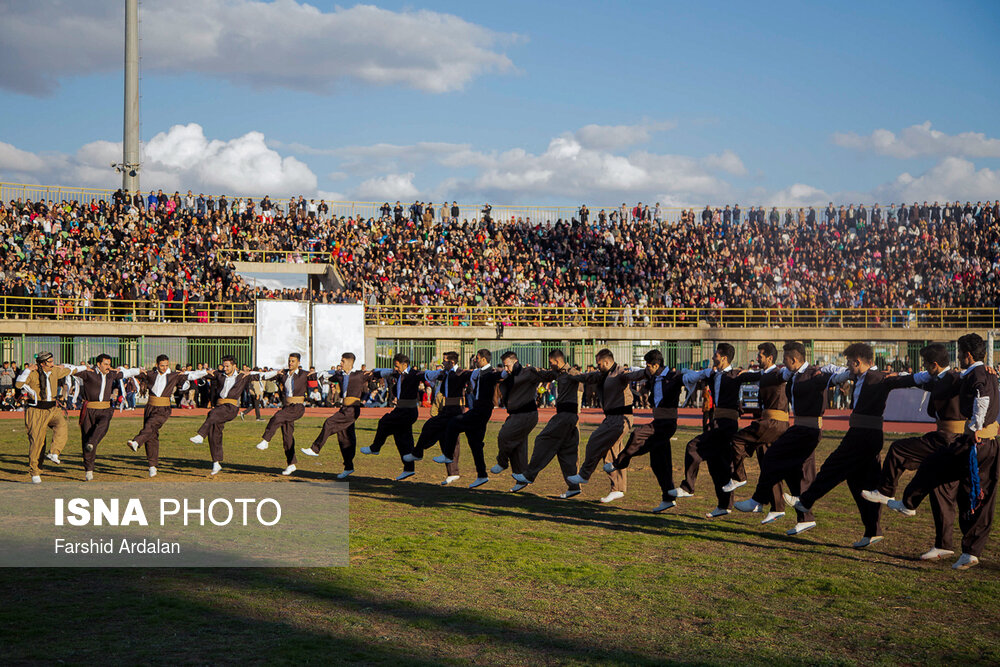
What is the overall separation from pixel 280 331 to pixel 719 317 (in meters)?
19.7

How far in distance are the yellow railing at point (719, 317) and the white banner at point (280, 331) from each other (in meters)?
4.62

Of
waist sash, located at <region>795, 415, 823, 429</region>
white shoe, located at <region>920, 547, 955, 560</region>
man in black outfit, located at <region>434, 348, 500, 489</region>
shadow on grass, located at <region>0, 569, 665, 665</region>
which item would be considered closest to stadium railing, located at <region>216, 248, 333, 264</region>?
man in black outfit, located at <region>434, 348, 500, 489</region>

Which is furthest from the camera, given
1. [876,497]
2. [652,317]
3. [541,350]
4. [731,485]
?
[652,317]

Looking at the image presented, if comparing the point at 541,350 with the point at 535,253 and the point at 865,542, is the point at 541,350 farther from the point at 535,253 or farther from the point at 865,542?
the point at 865,542

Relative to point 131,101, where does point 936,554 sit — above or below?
below

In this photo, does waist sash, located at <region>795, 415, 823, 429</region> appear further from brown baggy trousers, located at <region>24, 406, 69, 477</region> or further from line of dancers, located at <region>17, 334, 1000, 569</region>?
brown baggy trousers, located at <region>24, 406, 69, 477</region>

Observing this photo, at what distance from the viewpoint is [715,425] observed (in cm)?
1225

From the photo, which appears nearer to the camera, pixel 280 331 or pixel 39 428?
pixel 39 428

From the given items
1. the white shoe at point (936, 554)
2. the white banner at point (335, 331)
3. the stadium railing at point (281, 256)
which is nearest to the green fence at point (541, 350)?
the white banner at point (335, 331)

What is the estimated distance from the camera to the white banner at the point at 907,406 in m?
28.8

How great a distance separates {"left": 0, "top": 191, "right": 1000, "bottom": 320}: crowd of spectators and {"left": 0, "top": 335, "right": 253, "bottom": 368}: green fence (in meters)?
1.37

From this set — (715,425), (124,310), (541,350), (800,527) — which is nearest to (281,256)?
(124,310)

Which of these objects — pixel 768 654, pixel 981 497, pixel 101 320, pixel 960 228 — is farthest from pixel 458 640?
pixel 960 228

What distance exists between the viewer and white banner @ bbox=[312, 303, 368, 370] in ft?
127
